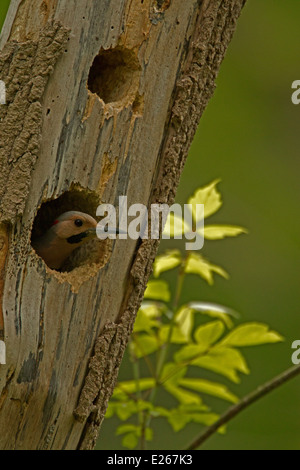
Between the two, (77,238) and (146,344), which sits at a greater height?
(77,238)

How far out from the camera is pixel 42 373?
283 cm

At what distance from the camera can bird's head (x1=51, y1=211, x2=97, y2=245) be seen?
325 centimetres

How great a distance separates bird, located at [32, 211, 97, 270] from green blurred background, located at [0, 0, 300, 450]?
4595 millimetres

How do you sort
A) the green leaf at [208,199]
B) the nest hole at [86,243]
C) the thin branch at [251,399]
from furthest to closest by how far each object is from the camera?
the green leaf at [208,199]
the thin branch at [251,399]
the nest hole at [86,243]

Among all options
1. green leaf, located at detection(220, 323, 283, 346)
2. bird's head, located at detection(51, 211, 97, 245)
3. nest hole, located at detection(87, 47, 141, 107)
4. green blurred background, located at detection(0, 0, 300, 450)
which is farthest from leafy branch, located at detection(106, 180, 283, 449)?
green blurred background, located at detection(0, 0, 300, 450)

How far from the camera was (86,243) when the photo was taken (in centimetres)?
337

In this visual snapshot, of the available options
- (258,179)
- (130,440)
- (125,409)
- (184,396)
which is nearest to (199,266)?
(184,396)

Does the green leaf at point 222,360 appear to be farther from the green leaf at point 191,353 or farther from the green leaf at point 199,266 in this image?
the green leaf at point 199,266

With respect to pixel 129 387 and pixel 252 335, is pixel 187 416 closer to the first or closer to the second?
pixel 129 387

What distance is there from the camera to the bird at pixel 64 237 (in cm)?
326

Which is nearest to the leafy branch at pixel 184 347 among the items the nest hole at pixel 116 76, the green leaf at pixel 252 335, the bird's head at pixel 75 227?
the green leaf at pixel 252 335

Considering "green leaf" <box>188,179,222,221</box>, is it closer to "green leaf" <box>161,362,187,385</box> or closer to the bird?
the bird

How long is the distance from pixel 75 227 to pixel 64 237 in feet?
0.25

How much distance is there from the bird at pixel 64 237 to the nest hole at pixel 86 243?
3 cm
